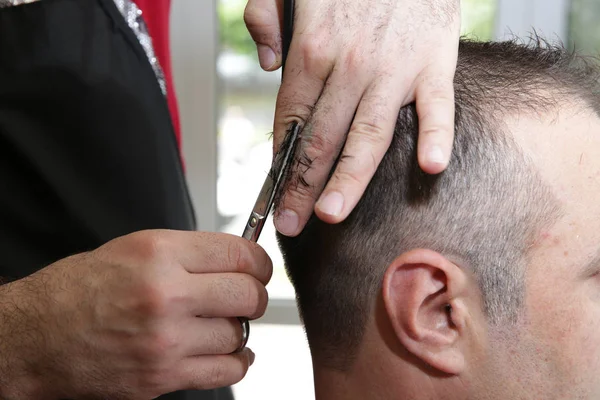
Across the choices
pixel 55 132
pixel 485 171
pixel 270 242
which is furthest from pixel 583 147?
pixel 270 242

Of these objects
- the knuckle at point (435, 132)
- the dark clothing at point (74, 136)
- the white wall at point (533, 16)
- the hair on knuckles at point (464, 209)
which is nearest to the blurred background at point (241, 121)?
the white wall at point (533, 16)

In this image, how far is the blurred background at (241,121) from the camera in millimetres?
3252

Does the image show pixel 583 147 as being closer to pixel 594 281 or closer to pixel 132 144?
pixel 594 281

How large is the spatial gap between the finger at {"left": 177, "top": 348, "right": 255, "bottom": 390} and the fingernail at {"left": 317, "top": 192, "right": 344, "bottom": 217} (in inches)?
10.4

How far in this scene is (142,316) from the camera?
0.97 metres

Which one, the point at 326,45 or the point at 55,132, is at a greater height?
the point at 55,132

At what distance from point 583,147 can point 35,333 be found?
2.73ft

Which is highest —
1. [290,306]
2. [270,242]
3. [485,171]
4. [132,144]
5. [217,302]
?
[270,242]

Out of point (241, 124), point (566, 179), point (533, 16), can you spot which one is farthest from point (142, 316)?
point (533, 16)

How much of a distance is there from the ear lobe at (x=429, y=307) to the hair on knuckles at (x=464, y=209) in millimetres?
29

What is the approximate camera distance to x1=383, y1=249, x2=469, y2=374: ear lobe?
105cm

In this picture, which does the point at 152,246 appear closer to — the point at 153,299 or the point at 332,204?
the point at 153,299

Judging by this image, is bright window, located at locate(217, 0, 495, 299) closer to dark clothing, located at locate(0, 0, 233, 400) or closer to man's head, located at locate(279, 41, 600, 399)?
dark clothing, located at locate(0, 0, 233, 400)

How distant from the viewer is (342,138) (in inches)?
39.9
